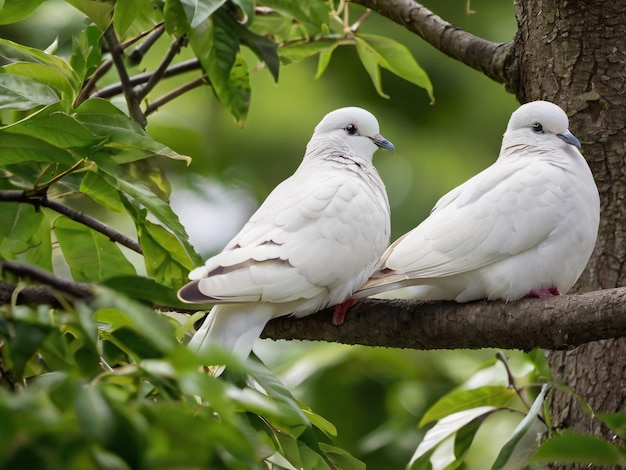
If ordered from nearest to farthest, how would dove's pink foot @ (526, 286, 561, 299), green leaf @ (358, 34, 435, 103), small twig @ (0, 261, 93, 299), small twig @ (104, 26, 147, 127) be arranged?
small twig @ (0, 261, 93, 299) → dove's pink foot @ (526, 286, 561, 299) → small twig @ (104, 26, 147, 127) → green leaf @ (358, 34, 435, 103)

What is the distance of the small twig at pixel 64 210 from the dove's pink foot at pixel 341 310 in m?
0.47

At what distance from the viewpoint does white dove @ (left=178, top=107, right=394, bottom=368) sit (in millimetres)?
1984

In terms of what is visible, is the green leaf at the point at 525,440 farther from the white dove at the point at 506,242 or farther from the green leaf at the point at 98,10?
the green leaf at the point at 98,10

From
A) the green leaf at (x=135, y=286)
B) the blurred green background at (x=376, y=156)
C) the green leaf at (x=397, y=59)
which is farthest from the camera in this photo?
the blurred green background at (x=376, y=156)

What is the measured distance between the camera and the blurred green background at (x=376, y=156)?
181 inches

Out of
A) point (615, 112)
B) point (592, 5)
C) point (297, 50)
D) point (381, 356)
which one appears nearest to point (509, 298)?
point (615, 112)

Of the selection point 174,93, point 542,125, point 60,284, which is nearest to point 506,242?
point 542,125

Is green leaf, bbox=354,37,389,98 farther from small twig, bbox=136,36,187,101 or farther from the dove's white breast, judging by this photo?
small twig, bbox=136,36,187,101

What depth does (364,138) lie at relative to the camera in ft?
8.77

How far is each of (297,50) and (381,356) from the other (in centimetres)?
210

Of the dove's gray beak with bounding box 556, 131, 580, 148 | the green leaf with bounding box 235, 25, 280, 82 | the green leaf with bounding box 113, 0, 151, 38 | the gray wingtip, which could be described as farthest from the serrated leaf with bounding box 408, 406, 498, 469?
the green leaf with bounding box 113, 0, 151, 38

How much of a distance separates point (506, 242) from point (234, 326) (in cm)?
66

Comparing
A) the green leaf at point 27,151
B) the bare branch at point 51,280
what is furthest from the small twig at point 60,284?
the green leaf at point 27,151

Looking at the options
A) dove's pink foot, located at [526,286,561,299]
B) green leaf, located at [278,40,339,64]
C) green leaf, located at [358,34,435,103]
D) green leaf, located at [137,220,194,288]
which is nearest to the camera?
green leaf, located at [137,220,194,288]
